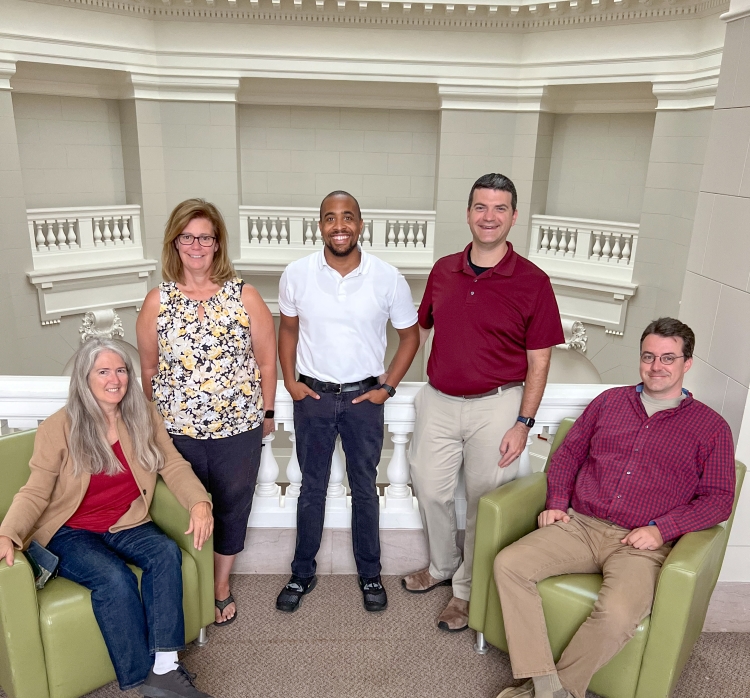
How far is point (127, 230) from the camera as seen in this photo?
352 inches

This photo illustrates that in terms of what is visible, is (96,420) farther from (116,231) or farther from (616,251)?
(616,251)

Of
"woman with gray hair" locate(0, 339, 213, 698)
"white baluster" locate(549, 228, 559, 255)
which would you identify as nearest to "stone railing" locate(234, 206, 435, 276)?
"white baluster" locate(549, 228, 559, 255)

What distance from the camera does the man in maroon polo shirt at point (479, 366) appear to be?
2.46 meters

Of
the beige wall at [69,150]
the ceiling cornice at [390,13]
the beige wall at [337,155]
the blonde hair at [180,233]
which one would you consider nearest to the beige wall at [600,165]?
the ceiling cornice at [390,13]

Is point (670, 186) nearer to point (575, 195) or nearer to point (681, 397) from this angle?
point (575, 195)

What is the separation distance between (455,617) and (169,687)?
1182 millimetres

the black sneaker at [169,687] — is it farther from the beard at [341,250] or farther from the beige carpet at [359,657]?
the beard at [341,250]

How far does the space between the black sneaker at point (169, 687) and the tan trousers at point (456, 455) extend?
1.12 m

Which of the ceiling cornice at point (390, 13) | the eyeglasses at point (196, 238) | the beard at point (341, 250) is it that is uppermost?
the ceiling cornice at point (390, 13)

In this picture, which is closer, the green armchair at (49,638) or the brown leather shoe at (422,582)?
the green armchair at (49,638)

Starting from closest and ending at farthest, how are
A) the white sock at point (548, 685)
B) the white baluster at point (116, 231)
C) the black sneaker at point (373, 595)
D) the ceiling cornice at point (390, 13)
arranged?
1. the white sock at point (548, 685)
2. the black sneaker at point (373, 595)
3. the ceiling cornice at point (390, 13)
4. the white baluster at point (116, 231)

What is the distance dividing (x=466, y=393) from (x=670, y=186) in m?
6.63

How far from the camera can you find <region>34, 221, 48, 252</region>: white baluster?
8.16 m

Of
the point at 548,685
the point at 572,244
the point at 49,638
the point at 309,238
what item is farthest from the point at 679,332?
the point at 309,238
